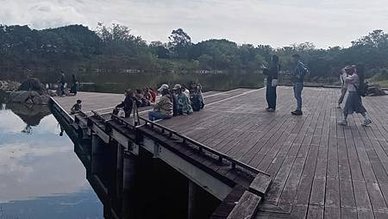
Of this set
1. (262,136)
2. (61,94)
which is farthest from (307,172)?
(61,94)

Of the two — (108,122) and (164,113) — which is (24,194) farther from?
(164,113)

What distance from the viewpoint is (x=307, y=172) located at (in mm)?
6496

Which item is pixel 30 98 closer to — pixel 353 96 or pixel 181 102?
pixel 181 102

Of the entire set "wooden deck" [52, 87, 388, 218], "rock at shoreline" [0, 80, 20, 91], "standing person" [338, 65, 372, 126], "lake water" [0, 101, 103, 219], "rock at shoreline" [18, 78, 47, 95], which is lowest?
"rock at shoreline" [0, 80, 20, 91]

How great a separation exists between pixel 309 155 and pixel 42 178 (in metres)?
9.04

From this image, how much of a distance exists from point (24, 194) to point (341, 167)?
8702 millimetres

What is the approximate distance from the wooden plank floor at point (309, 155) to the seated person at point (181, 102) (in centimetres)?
32

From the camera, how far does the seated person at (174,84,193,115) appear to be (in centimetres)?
1330

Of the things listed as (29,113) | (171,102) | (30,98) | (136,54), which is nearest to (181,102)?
(171,102)

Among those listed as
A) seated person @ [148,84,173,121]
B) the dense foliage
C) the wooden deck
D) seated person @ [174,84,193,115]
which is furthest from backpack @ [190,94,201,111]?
the dense foliage

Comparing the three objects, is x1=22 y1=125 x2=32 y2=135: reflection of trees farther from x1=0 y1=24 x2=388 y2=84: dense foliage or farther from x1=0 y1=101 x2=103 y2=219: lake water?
x1=0 y1=24 x2=388 y2=84: dense foliage

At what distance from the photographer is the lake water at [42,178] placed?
1119 centimetres

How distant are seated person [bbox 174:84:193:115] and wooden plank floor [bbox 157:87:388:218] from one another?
317 mm

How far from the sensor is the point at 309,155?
7.66 metres
